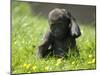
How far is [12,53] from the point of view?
2.60 metres

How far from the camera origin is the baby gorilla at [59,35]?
278 cm

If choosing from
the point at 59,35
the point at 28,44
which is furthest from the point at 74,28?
the point at 28,44

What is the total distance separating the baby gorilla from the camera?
278 centimetres

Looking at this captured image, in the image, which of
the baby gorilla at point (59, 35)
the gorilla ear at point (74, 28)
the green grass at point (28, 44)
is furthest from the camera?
the gorilla ear at point (74, 28)

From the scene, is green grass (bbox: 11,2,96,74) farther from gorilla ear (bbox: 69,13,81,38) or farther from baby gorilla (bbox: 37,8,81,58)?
gorilla ear (bbox: 69,13,81,38)

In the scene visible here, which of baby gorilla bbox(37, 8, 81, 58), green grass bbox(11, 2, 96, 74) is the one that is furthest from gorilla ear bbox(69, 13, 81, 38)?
green grass bbox(11, 2, 96, 74)

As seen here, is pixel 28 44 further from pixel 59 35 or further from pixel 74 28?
pixel 74 28

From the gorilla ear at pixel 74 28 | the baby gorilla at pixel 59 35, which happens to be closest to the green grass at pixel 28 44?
the baby gorilla at pixel 59 35

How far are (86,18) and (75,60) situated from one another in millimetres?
569

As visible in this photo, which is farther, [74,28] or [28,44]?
[74,28]

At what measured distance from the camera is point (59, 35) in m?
2.84

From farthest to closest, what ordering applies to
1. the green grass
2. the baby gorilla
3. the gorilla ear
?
the gorilla ear < the baby gorilla < the green grass

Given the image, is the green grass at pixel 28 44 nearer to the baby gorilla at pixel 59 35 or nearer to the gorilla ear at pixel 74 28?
the baby gorilla at pixel 59 35

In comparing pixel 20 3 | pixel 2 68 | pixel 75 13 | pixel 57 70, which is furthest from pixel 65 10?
pixel 2 68
